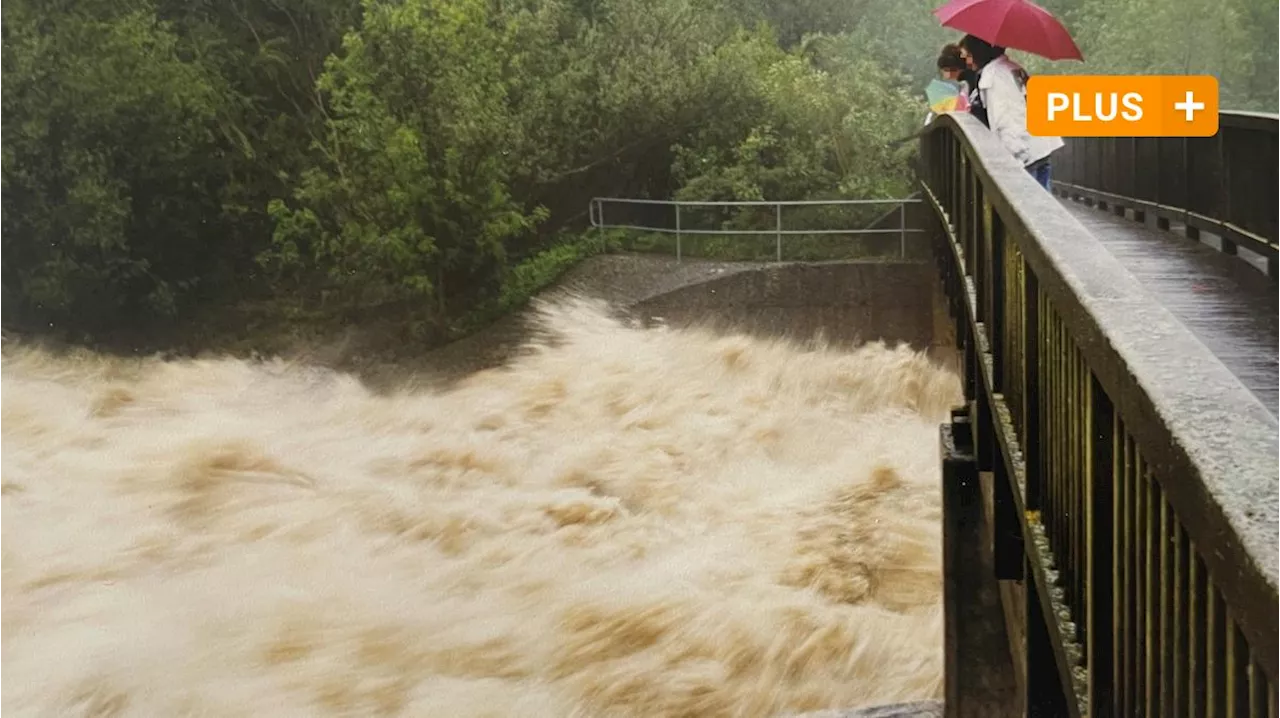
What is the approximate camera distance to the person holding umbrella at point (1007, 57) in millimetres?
4762

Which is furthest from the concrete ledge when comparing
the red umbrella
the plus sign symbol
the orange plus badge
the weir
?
the red umbrella

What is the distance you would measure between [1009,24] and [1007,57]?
2.14 feet

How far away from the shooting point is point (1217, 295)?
4371mm

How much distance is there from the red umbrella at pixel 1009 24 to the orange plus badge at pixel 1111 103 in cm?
138

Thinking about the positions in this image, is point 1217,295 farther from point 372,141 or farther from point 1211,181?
point 372,141

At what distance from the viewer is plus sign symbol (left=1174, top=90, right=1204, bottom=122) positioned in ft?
19.8

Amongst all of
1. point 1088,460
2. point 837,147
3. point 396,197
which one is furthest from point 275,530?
point 1088,460

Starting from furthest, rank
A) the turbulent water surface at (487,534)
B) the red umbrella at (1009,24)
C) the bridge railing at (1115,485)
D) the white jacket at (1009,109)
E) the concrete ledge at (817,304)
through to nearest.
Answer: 1. the concrete ledge at (817,304)
2. the turbulent water surface at (487,534)
3. the red umbrella at (1009,24)
4. the white jacket at (1009,109)
5. the bridge railing at (1115,485)

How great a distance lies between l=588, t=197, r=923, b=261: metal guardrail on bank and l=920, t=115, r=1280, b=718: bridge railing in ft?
21.8

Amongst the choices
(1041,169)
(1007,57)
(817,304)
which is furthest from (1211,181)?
(817,304)

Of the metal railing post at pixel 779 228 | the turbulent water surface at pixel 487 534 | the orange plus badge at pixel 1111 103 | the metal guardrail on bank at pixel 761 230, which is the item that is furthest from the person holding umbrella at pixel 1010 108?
the metal railing post at pixel 779 228

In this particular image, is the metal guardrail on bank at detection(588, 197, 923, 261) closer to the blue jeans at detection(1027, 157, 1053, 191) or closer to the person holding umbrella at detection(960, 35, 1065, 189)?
the blue jeans at detection(1027, 157, 1053, 191)

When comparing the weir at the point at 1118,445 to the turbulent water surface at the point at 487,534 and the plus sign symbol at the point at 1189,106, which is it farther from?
the turbulent water surface at the point at 487,534

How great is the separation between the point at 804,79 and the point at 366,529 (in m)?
4.65
